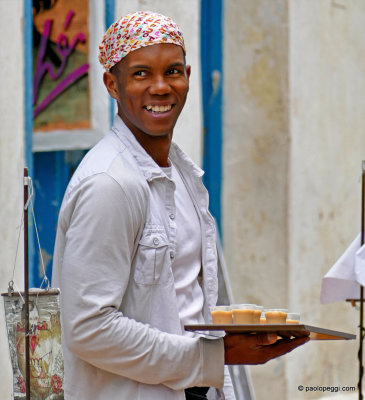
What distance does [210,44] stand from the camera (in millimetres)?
7277

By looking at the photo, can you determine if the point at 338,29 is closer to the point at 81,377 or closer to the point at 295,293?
the point at 295,293

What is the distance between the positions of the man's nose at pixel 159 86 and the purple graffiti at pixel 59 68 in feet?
9.79

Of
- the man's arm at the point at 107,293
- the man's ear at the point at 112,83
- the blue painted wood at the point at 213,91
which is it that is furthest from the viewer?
the blue painted wood at the point at 213,91

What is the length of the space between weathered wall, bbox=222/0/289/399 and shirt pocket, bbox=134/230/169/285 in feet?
14.8

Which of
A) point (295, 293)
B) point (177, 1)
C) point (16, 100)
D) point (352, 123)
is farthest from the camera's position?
point (352, 123)

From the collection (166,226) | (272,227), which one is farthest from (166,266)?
(272,227)

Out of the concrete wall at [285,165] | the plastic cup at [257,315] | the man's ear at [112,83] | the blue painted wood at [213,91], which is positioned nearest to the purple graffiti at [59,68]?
the blue painted wood at [213,91]

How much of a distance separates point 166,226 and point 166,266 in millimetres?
114

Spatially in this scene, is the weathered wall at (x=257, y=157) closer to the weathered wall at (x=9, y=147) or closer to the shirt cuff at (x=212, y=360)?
the weathered wall at (x=9, y=147)

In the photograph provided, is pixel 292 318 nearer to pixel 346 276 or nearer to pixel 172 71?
pixel 172 71

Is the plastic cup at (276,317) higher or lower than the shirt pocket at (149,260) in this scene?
lower

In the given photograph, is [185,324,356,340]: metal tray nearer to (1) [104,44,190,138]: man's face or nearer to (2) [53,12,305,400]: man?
(2) [53,12,305,400]: man

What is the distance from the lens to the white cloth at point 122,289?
2549 millimetres

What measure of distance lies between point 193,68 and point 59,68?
3.18 ft
